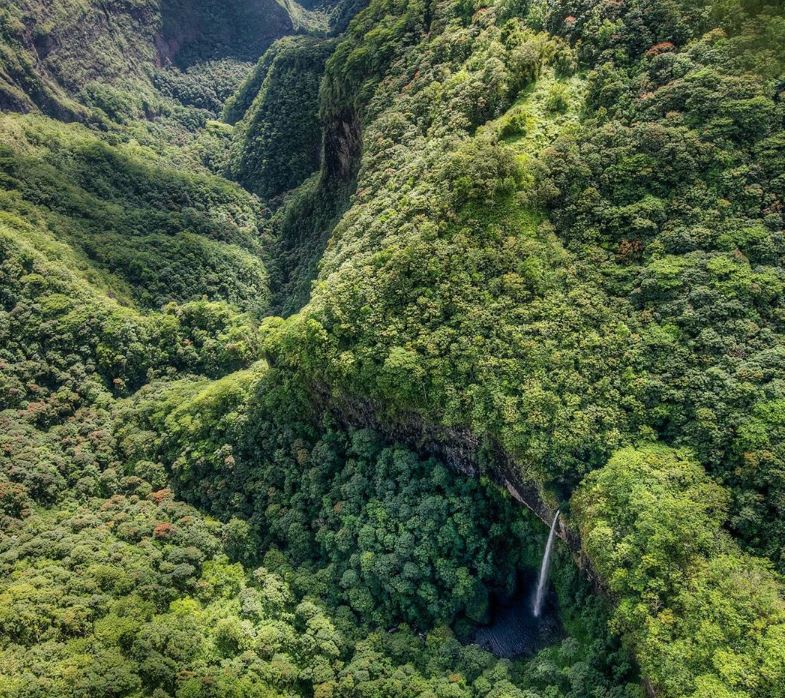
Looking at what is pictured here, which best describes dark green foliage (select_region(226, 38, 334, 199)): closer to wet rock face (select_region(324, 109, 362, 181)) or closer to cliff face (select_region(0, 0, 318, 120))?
wet rock face (select_region(324, 109, 362, 181))

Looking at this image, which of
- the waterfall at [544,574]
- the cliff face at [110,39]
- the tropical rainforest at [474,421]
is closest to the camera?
the tropical rainforest at [474,421]

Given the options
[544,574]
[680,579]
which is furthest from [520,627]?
[680,579]

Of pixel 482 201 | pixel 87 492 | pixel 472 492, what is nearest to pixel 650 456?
pixel 472 492

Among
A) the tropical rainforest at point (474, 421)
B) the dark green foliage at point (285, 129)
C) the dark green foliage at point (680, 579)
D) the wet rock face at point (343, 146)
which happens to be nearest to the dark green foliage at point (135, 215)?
the dark green foliage at point (285, 129)

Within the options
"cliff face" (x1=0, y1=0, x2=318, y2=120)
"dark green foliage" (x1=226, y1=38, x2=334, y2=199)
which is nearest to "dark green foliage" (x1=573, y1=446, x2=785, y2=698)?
"dark green foliage" (x1=226, y1=38, x2=334, y2=199)

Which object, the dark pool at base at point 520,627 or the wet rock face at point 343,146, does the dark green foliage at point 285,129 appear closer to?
the wet rock face at point 343,146

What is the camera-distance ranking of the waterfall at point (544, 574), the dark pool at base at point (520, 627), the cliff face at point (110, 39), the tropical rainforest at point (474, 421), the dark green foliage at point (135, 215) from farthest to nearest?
the cliff face at point (110, 39), the dark green foliage at point (135, 215), the dark pool at base at point (520, 627), the waterfall at point (544, 574), the tropical rainforest at point (474, 421)

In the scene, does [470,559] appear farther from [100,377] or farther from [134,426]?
[100,377]
